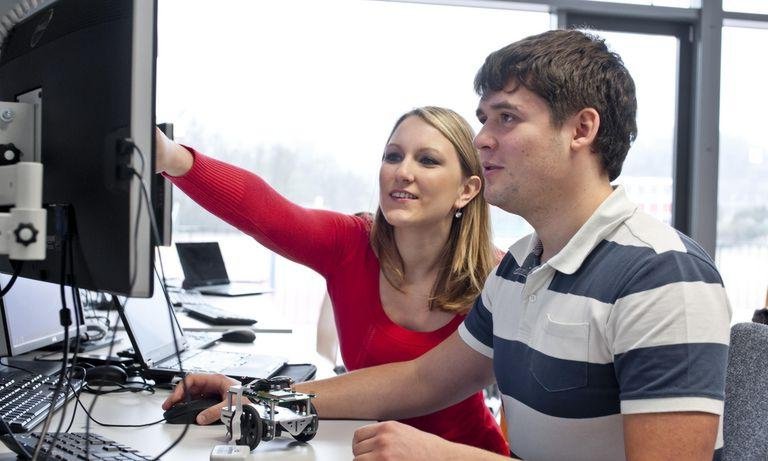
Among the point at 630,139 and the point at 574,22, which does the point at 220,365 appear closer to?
the point at 630,139

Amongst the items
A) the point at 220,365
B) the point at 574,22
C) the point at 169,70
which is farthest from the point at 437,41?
the point at 220,365

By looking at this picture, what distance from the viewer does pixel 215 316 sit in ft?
8.58

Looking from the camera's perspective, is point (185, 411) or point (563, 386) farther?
point (185, 411)

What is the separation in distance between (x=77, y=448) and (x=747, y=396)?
1.09 metres

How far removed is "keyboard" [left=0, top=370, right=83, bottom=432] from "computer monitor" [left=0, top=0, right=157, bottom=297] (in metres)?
0.24

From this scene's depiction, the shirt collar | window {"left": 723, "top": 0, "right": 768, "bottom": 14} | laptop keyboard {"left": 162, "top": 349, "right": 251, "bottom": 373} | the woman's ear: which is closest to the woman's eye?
the woman's ear

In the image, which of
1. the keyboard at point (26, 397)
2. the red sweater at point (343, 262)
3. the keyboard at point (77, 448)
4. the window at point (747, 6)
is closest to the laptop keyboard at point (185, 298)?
the red sweater at point (343, 262)

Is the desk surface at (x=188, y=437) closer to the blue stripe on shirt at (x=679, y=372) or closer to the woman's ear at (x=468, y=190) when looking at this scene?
the blue stripe on shirt at (x=679, y=372)

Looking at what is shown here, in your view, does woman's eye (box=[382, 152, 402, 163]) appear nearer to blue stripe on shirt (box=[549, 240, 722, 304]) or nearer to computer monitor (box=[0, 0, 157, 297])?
blue stripe on shirt (box=[549, 240, 722, 304])

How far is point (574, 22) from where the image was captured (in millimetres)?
4574

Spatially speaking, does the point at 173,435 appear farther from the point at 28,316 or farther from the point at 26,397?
the point at 28,316

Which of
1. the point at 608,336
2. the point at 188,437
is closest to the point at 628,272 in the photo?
the point at 608,336

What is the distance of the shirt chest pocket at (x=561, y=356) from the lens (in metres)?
1.19

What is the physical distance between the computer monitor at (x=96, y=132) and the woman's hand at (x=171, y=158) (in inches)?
14.1
